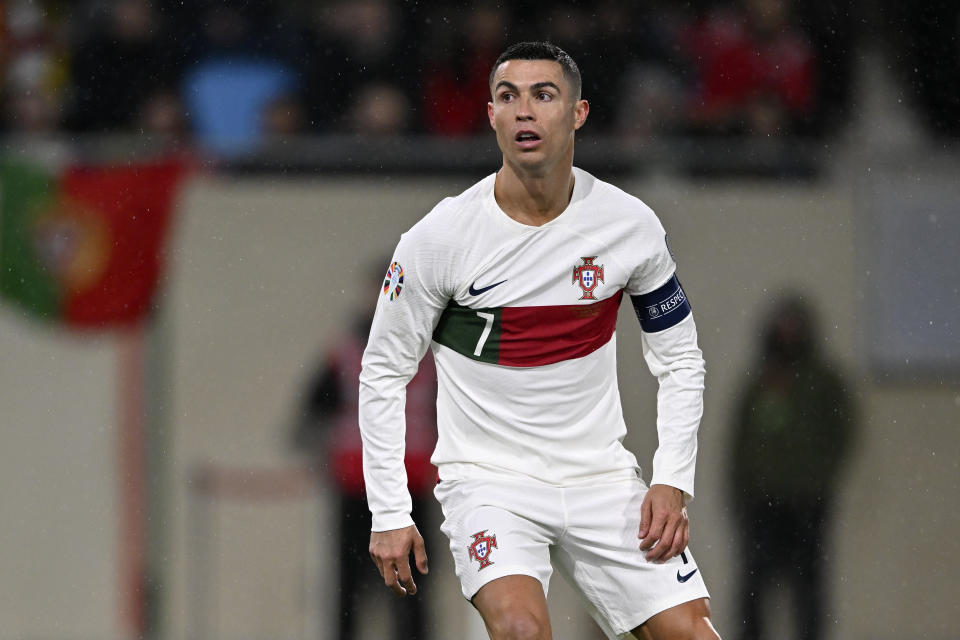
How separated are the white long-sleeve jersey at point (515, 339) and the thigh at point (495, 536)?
2.6 inches

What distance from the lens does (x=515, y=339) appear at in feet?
12.7

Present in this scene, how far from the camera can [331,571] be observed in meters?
8.06

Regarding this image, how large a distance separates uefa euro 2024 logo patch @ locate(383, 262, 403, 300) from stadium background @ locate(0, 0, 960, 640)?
164 inches

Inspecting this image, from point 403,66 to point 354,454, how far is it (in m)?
2.40

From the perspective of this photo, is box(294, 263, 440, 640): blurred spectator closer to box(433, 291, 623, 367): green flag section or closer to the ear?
box(433, 291, 623, 367): green flag section

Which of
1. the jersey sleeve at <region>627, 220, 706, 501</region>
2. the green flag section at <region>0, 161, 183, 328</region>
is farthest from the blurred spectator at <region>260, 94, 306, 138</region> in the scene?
the jersey sleeve at <region>627, 220, 706, 501</region>

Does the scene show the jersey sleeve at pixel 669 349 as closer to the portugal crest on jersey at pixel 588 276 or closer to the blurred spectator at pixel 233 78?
the portugal crest on jersey at pixel 588 276

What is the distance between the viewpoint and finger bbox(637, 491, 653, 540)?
376 cm

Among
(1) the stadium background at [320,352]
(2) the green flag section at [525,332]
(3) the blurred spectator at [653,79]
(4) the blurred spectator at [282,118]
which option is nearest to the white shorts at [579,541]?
(2) the green flag section at [525,332]

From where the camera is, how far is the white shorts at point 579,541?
12.3ft

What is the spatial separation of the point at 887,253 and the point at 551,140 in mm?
4722

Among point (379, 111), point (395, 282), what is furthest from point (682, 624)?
point (379, 111)

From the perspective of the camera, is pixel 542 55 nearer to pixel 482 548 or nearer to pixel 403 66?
pixel 482 548

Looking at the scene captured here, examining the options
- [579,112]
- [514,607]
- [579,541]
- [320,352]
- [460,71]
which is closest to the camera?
[514,607]
